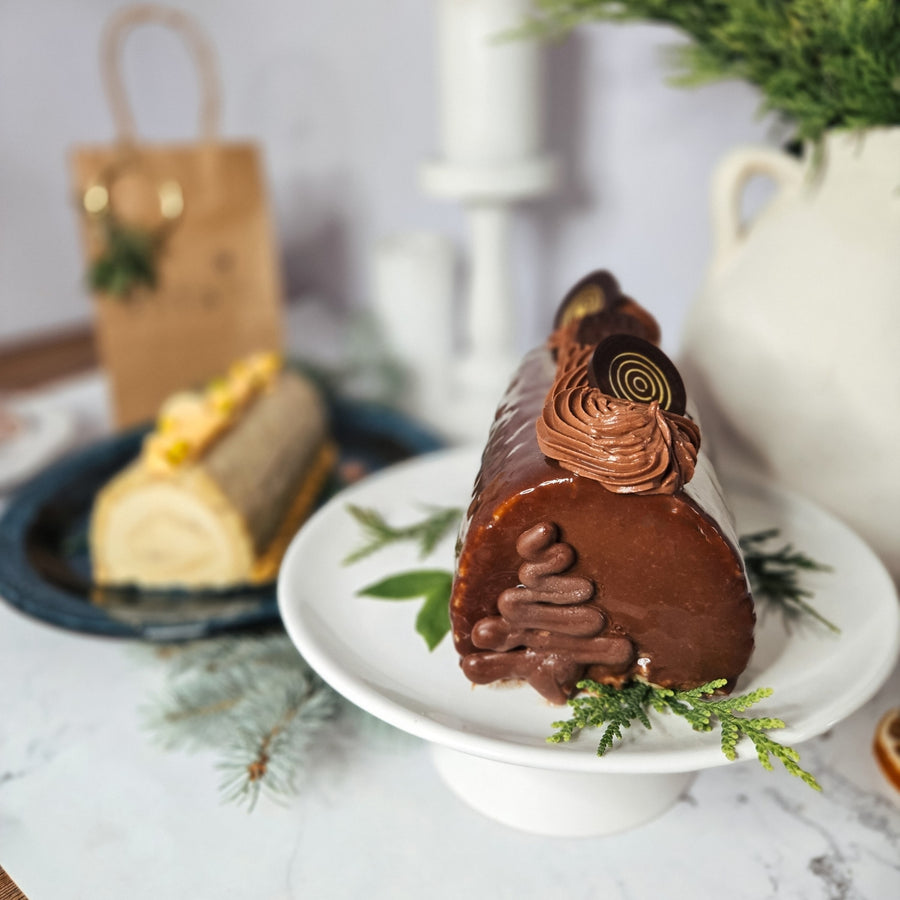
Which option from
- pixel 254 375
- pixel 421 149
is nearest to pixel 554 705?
pixel 254 375

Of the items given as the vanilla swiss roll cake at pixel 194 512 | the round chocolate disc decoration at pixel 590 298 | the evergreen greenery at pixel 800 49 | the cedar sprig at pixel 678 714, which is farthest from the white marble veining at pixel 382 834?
the evergreen greenery at pixel 800 49

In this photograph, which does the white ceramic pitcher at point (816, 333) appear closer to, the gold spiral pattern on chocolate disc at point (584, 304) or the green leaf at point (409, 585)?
the gold spiral pattern on chocolate disc at point (584, 304)

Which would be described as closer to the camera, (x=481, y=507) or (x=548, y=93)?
(x=481, y=507)

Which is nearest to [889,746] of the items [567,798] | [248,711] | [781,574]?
[781,574]

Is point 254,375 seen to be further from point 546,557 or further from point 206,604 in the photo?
point 546,557

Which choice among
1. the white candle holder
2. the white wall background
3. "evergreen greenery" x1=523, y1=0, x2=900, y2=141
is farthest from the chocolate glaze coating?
the white wall background

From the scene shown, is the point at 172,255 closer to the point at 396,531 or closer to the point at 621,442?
the point at 396,531

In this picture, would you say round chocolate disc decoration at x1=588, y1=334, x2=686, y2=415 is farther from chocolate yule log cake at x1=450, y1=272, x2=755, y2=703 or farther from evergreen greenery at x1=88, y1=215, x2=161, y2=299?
evergreen greenery at x1=88, y1=215, x2=161, y2=299
